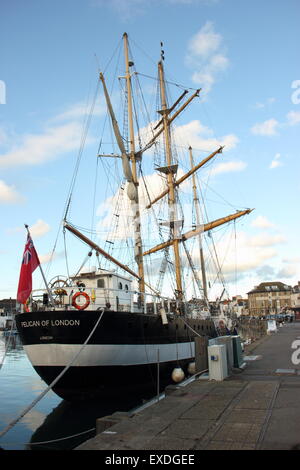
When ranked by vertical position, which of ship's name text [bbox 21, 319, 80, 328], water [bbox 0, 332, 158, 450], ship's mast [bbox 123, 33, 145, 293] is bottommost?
water [bbox 0, 332, 158, 450]

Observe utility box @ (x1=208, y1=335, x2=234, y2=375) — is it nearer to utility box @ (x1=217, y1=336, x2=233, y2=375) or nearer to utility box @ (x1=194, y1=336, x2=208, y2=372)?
utility box @ (x1=217, y1=336, x2=233, y2=375)

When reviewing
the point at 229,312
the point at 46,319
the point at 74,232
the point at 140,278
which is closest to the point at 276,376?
the point at 46,319

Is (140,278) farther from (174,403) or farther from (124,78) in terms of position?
(124,78)

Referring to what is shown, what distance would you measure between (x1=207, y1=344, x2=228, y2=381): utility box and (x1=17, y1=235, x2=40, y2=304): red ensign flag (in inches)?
254

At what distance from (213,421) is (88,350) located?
7403 mm

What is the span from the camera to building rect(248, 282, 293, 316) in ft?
472

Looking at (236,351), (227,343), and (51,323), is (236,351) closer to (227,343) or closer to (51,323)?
(227,343)

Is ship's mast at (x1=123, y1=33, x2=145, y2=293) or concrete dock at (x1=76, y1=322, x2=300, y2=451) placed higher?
ship's mast at (x1=123, y1=33, x2=145, y2=293)

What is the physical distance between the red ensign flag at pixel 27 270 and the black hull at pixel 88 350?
214 cm

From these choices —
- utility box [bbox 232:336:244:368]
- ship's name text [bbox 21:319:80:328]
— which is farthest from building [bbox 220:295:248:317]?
ship's name text [bbox 21:319:80:328]

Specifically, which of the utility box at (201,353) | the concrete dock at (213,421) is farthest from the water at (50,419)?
the utility box at (201,353)

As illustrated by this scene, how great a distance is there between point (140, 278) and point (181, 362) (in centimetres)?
548

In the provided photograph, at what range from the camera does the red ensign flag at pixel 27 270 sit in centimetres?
1259

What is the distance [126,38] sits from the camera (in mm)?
30812
